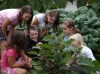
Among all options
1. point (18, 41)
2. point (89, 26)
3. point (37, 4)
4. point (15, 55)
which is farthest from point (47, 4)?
point (89, 26)

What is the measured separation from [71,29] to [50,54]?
6.66ft

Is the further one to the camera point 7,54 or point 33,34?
point 33,34

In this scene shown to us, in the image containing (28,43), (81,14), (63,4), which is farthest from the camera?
(81,14)

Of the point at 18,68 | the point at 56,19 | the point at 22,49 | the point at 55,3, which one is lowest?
the point at 18,68

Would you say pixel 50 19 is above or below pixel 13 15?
below

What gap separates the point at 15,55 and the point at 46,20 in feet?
3.45

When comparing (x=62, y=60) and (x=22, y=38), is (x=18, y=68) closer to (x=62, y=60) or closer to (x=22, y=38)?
(x=22, y=38)

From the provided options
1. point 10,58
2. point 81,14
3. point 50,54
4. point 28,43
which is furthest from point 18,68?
point 81,14

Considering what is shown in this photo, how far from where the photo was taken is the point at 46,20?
4695 millimetres

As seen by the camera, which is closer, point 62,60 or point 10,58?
point 62,60

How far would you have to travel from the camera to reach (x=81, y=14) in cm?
726

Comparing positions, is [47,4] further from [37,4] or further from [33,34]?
[33,34]

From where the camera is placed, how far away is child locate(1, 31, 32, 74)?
379cm

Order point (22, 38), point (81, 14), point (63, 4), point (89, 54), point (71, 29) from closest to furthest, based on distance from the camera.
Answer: point (63, 4) < point (22, 38) < point (89, 54) < point (71, 29) < point (81, 14)
